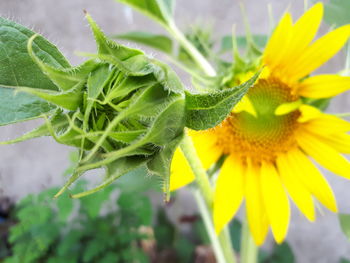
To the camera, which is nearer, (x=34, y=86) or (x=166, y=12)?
(x=34, y=86)

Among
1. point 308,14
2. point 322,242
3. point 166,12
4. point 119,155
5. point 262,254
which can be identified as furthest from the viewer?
point 322,242

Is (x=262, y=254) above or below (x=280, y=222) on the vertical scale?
below

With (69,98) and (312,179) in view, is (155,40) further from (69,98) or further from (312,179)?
(69,98)

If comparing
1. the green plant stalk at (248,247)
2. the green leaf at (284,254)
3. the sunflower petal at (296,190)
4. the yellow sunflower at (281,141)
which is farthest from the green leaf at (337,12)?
the green leaf at (284,254)

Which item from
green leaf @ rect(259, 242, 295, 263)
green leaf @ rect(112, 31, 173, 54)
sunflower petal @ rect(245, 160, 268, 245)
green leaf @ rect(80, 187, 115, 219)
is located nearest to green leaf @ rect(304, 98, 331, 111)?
sunflower petal @ rect(245, 160, 268, 245)

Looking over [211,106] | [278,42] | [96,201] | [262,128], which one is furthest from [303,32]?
[96,201]

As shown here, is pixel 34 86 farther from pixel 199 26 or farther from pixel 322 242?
pixel 322 242

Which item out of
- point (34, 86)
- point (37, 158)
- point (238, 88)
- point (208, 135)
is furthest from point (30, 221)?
point (238, 88)
